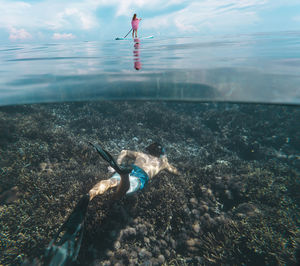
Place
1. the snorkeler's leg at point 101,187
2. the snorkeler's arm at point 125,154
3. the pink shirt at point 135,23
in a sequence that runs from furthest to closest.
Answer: the pink shirt at point 135,23
the snorkeler's arm at point 125,154
the snorkeler's leg at point 101,187

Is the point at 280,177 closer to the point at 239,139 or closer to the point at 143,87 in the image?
the point at 239,139

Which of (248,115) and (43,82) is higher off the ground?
(43,82)

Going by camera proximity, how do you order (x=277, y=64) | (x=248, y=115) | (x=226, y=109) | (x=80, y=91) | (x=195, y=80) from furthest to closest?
(x=226, y=109) < (x=248, y=115) < (x=277, y=64) < (x=80, y=91) < (x=195, y=80)

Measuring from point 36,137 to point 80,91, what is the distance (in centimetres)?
280

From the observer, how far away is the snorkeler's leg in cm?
337

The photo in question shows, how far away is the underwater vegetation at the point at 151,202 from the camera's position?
3768 mm

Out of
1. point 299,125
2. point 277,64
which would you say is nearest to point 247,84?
point 277,64

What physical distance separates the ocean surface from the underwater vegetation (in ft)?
0.09

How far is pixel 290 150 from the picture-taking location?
30.0ft

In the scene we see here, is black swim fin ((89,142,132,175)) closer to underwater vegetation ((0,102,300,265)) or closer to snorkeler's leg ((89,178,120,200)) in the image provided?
snorkeler's leg ((89,178,120,200))

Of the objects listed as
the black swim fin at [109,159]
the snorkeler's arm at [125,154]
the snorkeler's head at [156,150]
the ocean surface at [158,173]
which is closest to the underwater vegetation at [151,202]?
the ocean surface at [158,173]

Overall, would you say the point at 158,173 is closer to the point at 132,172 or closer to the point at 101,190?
the point at 132,172

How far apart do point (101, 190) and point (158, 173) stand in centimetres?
252

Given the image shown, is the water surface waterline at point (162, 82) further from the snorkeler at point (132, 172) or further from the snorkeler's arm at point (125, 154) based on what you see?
the snorkeler's arm at point (125, 154)
